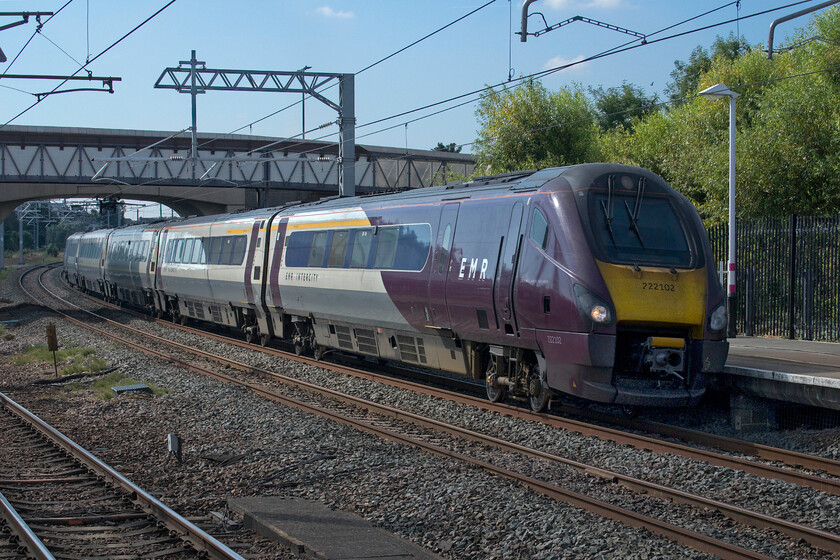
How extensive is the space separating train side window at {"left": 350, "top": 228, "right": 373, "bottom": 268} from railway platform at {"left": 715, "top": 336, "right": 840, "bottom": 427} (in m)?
6.15

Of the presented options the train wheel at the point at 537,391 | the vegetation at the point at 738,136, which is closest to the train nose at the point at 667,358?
the train wheel at the point at 537,391

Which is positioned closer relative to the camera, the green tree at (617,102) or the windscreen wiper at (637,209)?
the windscreen wiper at (637,209)

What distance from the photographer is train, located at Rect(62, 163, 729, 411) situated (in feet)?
32.4

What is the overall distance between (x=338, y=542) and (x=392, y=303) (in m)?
7.72

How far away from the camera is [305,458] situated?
9.19 meters

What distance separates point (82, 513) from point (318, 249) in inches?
367

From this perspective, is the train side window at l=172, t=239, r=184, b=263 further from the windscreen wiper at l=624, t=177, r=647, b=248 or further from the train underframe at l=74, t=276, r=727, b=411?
the windscreen wiper at l=624, t=177, r=647, b=248

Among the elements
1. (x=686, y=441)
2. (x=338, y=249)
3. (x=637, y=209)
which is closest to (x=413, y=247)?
(x=338, y=249)

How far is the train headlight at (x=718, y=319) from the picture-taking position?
1019 centimetres

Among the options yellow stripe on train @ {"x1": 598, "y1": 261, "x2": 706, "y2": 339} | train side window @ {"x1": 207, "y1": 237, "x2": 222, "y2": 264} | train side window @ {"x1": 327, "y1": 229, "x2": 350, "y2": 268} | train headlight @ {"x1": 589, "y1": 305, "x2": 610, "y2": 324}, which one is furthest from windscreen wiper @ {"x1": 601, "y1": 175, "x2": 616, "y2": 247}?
train side window @ {"x1": 207, "y1": 237, "x2": 222, "y2": 264}

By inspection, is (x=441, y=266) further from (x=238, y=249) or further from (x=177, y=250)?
(x=177, y=250)

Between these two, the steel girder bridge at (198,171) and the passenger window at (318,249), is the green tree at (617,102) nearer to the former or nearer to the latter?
the steel girder bridge at (198,171)

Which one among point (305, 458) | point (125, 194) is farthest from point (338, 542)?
point (125, 194)

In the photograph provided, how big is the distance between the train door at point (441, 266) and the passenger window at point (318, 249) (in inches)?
159
